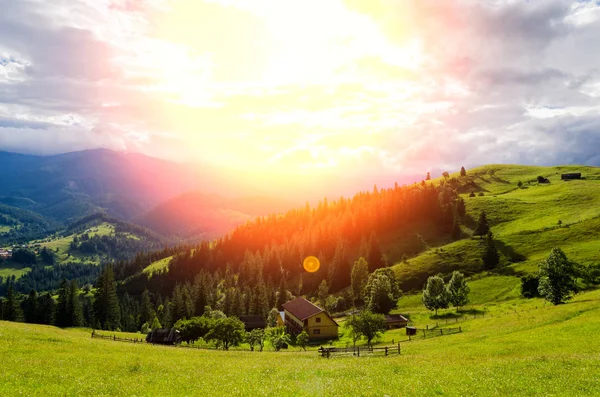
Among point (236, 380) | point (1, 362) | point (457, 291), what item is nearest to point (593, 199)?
point (457, 291)

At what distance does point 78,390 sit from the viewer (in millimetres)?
22219

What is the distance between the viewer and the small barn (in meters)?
99.9

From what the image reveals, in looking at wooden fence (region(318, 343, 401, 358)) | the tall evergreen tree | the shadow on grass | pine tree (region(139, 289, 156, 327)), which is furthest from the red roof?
pine tree (region(139, 289, 156, 327))

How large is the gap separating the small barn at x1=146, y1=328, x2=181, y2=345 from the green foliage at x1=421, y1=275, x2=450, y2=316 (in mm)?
69472

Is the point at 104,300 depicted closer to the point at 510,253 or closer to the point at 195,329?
the point at 195,329

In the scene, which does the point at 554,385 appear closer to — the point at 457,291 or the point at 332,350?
the point at 332,350

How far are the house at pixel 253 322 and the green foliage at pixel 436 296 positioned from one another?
6383cm

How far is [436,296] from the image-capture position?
10338cm

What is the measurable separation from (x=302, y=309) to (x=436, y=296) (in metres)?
39.8

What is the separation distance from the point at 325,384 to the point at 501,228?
16918 centimetres

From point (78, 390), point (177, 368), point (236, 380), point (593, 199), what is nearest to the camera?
point (78, 390)

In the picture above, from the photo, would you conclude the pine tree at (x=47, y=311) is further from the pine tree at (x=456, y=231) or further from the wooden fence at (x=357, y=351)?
the pine tree at (x=456, y=231)

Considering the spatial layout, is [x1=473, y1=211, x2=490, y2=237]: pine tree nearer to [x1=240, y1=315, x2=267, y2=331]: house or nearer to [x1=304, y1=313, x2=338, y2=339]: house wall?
[x1=304, y1=313, x2=338, y2=339]: house wall

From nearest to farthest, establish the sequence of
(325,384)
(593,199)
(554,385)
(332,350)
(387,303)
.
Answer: (554,385) → (325,384) → (332,350) → (387,303) → (593,199)
